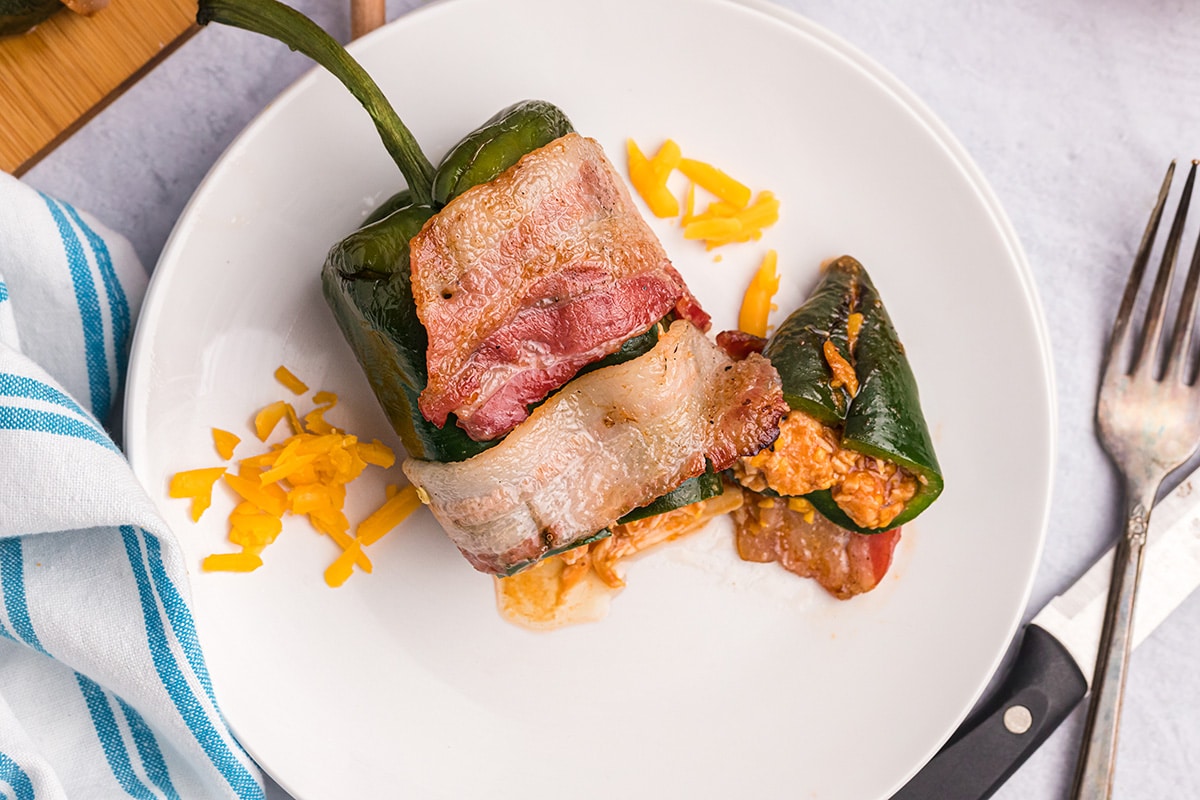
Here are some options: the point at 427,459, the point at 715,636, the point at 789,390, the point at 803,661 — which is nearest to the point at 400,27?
the point at 427,459

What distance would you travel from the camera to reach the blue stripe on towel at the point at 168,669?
2371 mm

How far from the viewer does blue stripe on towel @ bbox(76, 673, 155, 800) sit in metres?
2.56

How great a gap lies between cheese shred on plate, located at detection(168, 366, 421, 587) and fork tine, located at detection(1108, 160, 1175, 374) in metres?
2.35

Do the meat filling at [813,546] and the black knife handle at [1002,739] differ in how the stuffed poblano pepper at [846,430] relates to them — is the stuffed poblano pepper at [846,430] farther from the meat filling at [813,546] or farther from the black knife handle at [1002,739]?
the black knife handle at [1002,739]

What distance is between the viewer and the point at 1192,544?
2994mm

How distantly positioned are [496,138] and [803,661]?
181 cm

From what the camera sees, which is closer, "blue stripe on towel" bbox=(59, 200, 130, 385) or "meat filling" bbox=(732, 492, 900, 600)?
"blue stripe on towel" bbox=(59, 200, 130, 385)

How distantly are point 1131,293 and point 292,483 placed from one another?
8.95 feet

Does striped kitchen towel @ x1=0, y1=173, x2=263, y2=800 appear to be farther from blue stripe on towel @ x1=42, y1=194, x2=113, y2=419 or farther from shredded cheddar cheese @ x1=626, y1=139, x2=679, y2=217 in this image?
shredded cheddar cheese @ x1=626, y1=139, x2=679, y2=217

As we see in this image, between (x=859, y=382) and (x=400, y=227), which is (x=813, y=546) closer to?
(x=859, y=382)

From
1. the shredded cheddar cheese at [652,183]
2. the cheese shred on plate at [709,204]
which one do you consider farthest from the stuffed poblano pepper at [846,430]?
the shredded cheddar cheese at [652,183]

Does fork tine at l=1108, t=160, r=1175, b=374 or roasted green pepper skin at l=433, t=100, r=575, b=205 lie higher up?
roasted green pepper skin at l=433, t=100, r=575, b=205

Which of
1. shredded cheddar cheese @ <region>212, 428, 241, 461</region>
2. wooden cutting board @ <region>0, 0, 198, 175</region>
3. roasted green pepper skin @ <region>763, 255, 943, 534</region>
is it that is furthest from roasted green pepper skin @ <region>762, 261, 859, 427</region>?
wooden cutting board @ <region>0, 0, 198, 175</region>

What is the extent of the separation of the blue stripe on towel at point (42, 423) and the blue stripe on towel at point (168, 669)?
0.27 metres
